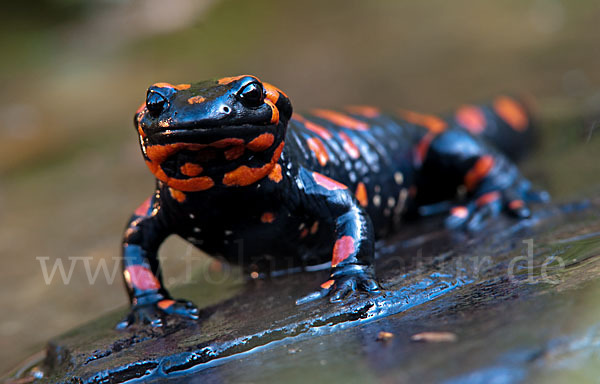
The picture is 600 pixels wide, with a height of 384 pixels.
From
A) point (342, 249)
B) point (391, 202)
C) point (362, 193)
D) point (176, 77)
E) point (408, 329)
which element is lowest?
point (408, 329)

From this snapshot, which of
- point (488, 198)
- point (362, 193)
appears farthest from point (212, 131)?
point (488, 198)

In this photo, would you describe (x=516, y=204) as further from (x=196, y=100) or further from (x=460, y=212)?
(x=196, y=100)

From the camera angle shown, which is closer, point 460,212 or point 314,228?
point 314,228

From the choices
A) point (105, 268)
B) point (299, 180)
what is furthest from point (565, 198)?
point (105, 268)

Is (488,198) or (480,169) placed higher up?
(480,169)

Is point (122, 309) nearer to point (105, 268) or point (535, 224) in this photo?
point (105, 268)

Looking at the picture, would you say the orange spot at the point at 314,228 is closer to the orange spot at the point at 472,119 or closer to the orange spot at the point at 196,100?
the orange spot at the point at 196,100

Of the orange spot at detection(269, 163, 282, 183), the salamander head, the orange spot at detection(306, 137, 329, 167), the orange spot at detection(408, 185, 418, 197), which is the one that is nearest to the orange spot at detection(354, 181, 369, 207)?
the orange spot at detection(306, 137, 329, 167)

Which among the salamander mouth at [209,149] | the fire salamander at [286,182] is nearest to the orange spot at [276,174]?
the fire salamander at [286,182]

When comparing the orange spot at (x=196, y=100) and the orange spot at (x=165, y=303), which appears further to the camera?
the orange spot at (x=165, y=303)
